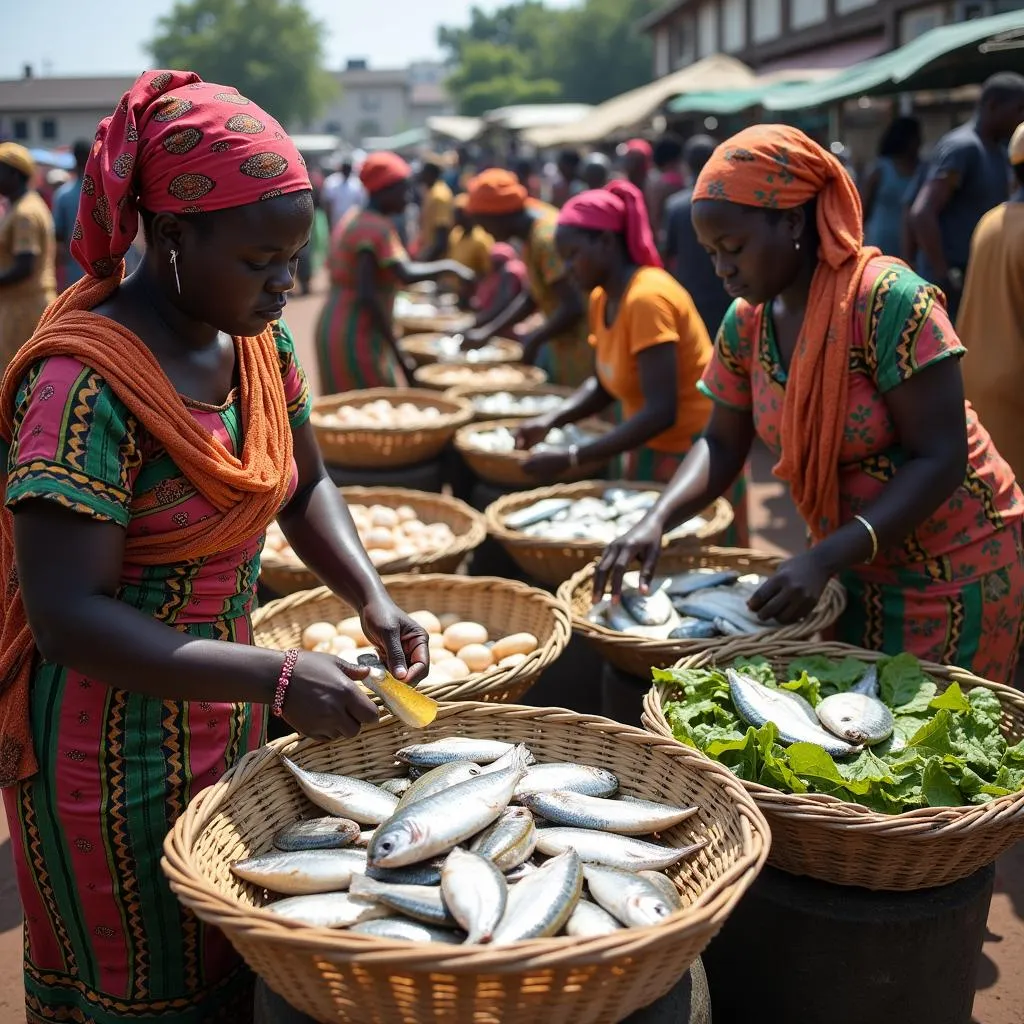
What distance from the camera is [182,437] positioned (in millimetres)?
1761

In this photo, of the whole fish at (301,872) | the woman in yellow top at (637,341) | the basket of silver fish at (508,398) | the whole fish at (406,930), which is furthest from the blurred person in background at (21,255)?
the whole fish at (406,930)

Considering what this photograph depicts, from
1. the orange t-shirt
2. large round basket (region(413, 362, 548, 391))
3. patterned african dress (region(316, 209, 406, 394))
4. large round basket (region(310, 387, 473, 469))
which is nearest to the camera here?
the orange t-shirt

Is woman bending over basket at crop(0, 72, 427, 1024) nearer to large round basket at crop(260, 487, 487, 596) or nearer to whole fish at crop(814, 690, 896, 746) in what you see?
whole fish at crop(814, 690, 896, 746)

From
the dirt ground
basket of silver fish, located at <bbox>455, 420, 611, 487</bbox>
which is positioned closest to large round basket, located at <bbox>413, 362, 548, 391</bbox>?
basket of silver fish, located at <bbox>455, 420, 611, 487</bbox>

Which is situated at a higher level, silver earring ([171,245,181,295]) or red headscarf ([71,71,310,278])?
red headscarf ([71,71,310,278])

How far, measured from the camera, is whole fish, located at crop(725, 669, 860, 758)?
88.4 inches

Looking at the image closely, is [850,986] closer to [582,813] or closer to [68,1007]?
[582,813]

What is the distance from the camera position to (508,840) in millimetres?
1802

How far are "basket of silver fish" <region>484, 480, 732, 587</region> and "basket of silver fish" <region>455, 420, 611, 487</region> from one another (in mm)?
133

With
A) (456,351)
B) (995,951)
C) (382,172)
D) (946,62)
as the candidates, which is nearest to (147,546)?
(995,951)

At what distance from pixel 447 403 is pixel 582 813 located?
4.12 metres

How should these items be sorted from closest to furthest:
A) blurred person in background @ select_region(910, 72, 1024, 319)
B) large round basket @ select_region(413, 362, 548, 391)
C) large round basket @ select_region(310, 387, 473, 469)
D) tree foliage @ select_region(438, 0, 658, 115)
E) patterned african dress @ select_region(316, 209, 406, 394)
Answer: large round basket @ select_region(310, 387, 473, 469)
blurred person in background @ select_region(910, 72, 1024, 319)
patterned african dress @ select_region(316, 209, 406, 394)
large round basket @ select_region(413, 362, 548, 391)
tree foliage @ select_region(438, 0, 658, 115)

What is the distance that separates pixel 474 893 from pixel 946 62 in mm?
8216

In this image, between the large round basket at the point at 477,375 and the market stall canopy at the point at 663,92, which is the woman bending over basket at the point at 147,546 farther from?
the market stall canopy at the point at 663,92
